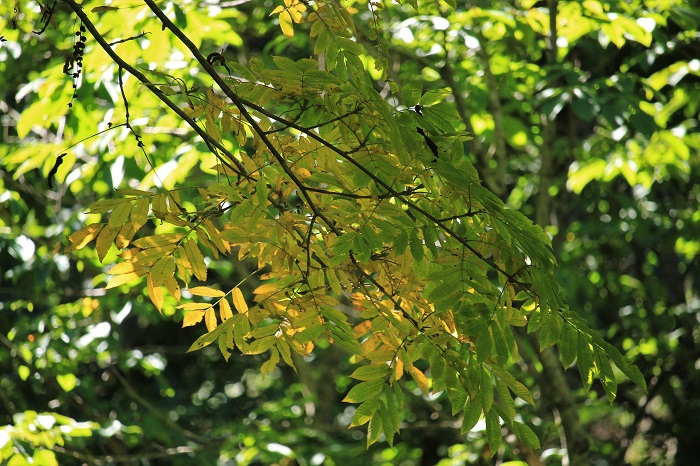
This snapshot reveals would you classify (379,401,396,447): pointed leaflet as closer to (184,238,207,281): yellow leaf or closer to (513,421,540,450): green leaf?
(513,421,540,450): green leaf

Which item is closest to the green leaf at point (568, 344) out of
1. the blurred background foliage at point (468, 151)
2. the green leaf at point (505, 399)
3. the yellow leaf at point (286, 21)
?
the green leaf at point (505, 399)

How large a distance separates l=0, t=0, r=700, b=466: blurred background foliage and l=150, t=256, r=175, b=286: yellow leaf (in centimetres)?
100

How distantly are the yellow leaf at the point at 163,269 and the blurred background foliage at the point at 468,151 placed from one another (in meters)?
1.00

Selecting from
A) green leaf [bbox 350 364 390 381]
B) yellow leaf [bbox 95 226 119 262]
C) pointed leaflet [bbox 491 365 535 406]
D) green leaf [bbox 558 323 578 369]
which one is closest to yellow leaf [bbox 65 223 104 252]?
yellow leaf [bbox 95 226 119 262]

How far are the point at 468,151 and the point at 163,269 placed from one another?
2526 mm

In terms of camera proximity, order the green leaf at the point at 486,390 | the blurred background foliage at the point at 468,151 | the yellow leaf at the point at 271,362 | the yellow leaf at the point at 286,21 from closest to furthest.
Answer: the green leaf at the point at 486,390
the yellow leaf at the point at 271,362
the yellow leaf at the point at 286,21
the blurred background foliage at the point at 468,151

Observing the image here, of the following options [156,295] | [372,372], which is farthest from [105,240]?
[372,372]

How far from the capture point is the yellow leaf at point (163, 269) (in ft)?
4.83

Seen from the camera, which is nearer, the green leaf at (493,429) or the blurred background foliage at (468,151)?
the green leaf at (493,429)

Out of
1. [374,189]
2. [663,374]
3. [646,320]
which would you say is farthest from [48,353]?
[646,320]

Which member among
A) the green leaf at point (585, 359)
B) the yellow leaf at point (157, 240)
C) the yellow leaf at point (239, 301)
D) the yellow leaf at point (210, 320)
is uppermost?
the yellow leaf at point (157, 240)

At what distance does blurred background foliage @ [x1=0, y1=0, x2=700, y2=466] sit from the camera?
3.36 metres

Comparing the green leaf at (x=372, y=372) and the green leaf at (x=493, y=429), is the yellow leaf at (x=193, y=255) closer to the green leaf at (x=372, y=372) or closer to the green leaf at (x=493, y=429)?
the green leaf at (x=372, y=372)

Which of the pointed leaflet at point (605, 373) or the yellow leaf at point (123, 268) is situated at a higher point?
the yellow leaf at point (123, 268)
